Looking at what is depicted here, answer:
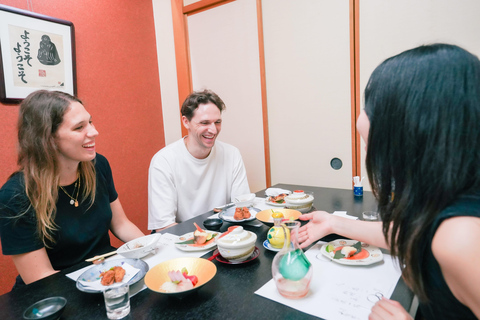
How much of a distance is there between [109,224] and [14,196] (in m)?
0.46

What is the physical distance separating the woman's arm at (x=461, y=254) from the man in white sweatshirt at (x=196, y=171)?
4.89 ft

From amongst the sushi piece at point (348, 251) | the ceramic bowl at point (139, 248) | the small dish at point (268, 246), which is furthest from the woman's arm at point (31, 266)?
the sushi piece at point (348, 251)

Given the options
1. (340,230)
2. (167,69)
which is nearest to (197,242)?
(340,230)

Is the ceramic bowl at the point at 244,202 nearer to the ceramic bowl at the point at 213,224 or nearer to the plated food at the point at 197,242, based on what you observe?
the ceramic bowl at the point at 213,224

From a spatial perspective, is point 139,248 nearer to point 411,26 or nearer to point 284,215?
point 284,215

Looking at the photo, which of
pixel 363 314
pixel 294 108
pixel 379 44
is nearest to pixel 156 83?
pixel 294 108

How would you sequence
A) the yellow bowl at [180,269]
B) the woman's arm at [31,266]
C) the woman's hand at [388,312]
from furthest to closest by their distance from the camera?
the woman's arm at [31,266] < the yellow bowl at [180,269] < the woman's hand at [388,312]

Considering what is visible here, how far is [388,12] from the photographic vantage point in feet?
7.07

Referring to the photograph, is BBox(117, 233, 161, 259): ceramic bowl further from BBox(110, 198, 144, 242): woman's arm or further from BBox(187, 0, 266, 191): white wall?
BBox(187, 0, 266, 191): white wall

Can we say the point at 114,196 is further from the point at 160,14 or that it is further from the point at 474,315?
the point at 160,14

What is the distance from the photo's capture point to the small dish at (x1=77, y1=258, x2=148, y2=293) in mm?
827

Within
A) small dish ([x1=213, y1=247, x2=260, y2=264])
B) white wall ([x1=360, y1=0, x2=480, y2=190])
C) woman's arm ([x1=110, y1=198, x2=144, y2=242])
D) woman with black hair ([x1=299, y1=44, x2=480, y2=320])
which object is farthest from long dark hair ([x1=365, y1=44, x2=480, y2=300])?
white wall ([x1=360, y1=0, x2=480, y2=190])

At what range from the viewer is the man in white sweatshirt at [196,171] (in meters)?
1.87

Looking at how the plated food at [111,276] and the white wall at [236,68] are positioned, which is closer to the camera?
the plated food at [111,276]
